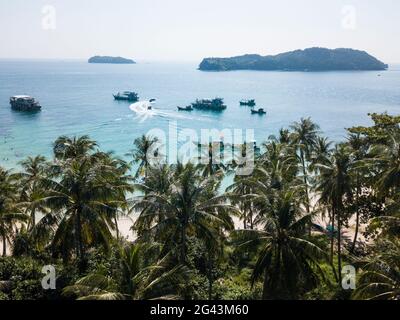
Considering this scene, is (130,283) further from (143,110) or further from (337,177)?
(143,110)

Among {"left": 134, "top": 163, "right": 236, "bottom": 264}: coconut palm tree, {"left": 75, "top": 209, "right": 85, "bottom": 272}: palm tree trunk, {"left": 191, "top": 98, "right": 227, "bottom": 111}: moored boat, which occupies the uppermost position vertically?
{"left": 191, "top": 98, "right": 227, "bottom": 111}: moored boat

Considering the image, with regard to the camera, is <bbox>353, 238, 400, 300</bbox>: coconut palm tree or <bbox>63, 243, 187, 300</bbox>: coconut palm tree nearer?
<bbox>63, 243, 187, 300</bbox>: coconut palm tree

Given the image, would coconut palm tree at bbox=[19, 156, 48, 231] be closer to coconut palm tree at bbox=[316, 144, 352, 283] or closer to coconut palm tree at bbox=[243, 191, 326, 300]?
coconut palm tree at bbox=[243, 191, 326, 300]

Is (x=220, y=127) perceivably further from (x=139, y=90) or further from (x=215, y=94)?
(x=139, y=90)

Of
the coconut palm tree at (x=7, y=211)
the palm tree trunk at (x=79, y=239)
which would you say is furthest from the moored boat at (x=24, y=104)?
the palm tree trunk at (x=79, y=239)

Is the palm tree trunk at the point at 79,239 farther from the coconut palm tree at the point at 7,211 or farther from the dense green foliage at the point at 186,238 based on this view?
the coconut palm tree at the point at 7,211

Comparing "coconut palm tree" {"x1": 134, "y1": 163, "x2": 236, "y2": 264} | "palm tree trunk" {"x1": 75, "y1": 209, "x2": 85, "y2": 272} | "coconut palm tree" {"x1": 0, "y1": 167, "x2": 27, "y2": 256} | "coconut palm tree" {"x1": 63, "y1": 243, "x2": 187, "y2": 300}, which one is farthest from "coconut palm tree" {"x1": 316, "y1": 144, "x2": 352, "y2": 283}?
"coconut palm tree" {"x1": 0, "y1": 167, "x2": 27, "y2": 256}
